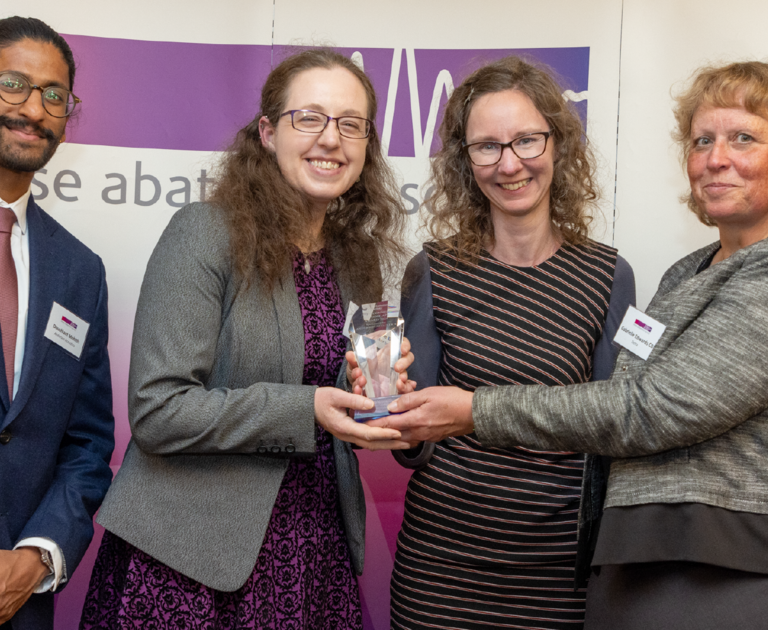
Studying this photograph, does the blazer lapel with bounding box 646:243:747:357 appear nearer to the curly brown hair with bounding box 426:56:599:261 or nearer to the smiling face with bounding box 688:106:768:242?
the smiling face with bounding box 688:106:768:242

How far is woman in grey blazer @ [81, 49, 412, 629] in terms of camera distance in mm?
1806

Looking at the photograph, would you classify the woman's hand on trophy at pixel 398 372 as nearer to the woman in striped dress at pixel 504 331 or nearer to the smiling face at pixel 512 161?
the woman in striped dress at pixel 504 331

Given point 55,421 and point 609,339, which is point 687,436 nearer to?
point 609,339

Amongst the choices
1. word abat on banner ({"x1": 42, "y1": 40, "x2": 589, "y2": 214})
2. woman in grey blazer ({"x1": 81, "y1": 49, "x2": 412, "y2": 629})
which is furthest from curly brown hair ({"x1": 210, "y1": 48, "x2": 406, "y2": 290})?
word abat on banner ({"x1": 42, "y1": 40, "x2": 589, "y2": 214})

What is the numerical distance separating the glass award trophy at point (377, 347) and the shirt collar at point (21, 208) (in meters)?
1.01

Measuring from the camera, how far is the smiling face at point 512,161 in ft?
7.28

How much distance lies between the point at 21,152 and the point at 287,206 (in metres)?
0.79

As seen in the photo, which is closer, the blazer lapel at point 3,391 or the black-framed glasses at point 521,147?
the blazer lapel at point 3,391

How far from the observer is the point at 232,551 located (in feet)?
6.04

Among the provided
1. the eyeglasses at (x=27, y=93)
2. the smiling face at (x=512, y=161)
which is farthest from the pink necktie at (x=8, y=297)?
the smiling face at (x=512, y=161)

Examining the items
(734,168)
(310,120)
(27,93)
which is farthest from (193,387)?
(734,168)

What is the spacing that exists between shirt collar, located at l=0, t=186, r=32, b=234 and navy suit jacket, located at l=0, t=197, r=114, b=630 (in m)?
0.02

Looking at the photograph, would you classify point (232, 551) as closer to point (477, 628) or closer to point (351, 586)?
point (351, 586)

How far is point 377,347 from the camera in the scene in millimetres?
1912
